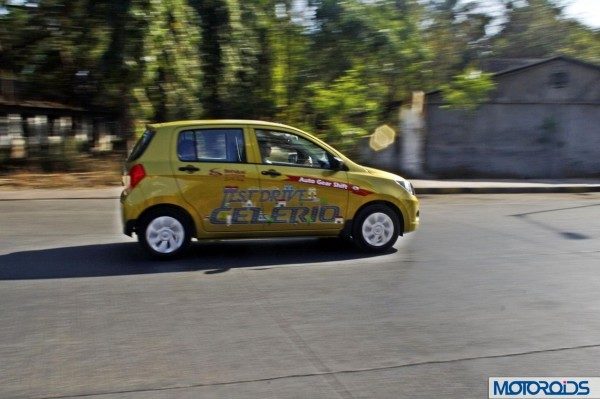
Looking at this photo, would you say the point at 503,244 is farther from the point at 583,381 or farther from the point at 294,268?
the point at 583,381

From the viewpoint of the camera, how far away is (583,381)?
16.9 feet

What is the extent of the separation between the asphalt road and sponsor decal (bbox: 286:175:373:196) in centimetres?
86

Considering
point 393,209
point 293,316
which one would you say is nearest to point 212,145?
point 393,209

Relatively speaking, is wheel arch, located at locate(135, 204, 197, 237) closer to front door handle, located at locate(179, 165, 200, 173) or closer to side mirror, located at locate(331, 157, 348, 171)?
front door handle, located at locate(179, 165, 200, 173)

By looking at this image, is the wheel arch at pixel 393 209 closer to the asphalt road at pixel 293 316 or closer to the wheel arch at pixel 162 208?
the asphalt road at pixel 293 316

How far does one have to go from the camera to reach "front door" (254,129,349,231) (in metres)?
9.01

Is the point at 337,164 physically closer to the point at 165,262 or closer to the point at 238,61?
the point at 165,262

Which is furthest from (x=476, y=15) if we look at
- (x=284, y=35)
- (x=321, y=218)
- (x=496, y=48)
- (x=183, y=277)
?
(x=183, y=277)

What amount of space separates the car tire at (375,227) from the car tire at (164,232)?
2.16 metres

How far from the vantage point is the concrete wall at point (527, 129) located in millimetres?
20344

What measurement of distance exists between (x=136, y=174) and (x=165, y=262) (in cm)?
111

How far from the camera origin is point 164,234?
350 inches

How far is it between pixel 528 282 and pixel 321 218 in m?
2.60

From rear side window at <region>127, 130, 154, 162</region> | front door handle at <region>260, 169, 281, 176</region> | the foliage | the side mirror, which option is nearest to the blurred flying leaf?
the foliage
